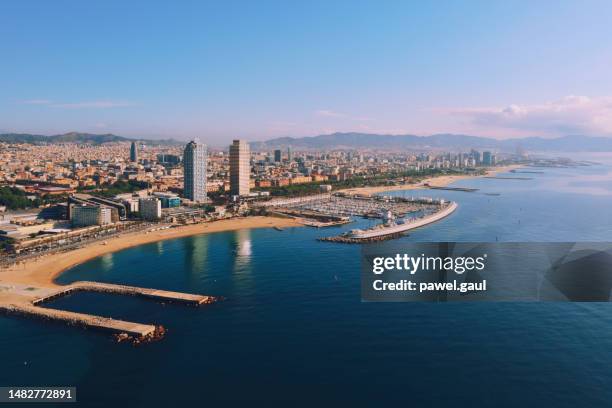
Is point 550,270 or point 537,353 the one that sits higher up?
point 550,270

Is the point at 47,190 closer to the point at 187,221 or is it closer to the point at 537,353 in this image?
the point at 187,221

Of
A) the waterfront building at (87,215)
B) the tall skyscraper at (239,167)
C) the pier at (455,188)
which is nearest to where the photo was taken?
the waterfront building at (87,215)

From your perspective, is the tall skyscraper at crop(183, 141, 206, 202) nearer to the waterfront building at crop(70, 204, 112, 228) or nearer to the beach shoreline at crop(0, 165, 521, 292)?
the beach shoreline at crop(0, 165, 521, 292)

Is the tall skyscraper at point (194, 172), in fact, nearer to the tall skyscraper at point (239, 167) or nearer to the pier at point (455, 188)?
the tall skyscraper at point (239, 167)

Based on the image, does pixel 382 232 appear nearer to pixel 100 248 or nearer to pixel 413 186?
pixel 100 248

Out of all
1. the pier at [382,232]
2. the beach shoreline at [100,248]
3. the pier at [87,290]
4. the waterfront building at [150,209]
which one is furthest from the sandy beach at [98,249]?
the pier at [382,232]

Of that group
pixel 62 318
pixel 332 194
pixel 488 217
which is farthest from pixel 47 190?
pixel 488 217

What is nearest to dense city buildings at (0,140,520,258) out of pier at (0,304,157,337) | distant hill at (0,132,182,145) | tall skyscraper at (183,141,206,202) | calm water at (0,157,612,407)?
tall skyscraper at (183,141,206,202)
